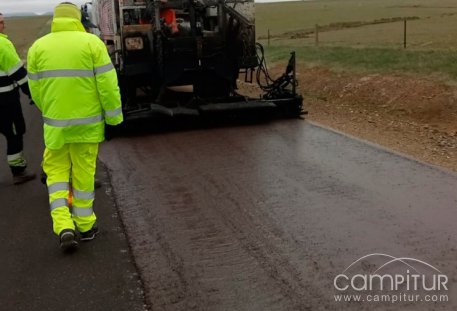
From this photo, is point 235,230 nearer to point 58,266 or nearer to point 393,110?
point 58,266

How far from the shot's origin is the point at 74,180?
484 cm

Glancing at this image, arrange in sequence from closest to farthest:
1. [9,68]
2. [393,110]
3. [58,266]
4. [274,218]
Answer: [58,266], [274,218], [9,68], [393,110]

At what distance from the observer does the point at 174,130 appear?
953 centimetres

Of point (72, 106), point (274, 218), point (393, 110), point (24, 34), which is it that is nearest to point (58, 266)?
point (72, 106)

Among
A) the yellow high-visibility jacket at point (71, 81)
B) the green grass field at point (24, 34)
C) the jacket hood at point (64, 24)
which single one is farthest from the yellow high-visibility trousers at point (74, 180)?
the green grass field at point (24, 34)

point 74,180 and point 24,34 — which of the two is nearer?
point 74,180

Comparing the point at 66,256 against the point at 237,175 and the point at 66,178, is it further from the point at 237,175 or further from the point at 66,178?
the point at 237,175

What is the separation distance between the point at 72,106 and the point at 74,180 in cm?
63

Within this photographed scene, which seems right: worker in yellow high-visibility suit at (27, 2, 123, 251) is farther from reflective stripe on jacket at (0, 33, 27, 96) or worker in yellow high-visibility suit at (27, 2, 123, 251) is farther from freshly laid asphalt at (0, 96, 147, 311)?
reflective stripe on jacket at (0, 33, 27, 96)

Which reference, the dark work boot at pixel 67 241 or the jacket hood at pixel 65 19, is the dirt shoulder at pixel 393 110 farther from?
the jacket hood at pixel 65 19

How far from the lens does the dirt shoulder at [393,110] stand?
8.27m

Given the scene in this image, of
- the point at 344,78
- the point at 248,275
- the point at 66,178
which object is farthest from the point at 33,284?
the point at 344,78

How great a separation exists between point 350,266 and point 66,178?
2466mm

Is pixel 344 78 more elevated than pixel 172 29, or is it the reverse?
pixel 172 29
